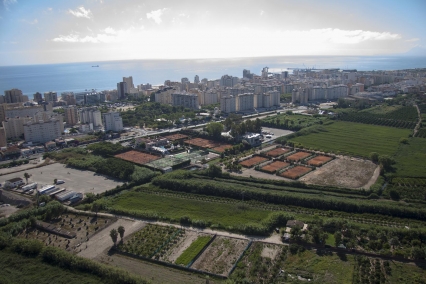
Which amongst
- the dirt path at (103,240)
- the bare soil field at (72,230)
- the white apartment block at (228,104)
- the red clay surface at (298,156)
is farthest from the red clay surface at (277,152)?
the white apartment block at (228,104)

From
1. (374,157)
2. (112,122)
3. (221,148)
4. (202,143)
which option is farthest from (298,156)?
(112,122)

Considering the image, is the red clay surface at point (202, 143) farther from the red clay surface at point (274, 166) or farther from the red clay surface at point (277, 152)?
the red clay surface at point (274, 166)

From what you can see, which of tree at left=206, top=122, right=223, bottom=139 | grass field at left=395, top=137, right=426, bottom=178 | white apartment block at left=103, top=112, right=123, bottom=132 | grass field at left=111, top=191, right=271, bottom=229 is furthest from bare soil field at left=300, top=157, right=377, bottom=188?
white apartment block at left=103, top=112, right=123, bottom=132

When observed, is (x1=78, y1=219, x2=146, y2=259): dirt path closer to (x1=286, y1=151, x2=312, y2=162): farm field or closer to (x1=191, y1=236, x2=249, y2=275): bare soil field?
(x1=191, y1=236, x2=249, y2=275): bare soil field

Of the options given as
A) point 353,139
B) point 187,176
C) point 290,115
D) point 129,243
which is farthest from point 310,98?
point 129,243

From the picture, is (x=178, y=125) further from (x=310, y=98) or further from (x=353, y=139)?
(x=310, y=98)

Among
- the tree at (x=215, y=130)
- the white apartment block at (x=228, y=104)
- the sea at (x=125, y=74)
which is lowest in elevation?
the tree at (x=215, y=130)
